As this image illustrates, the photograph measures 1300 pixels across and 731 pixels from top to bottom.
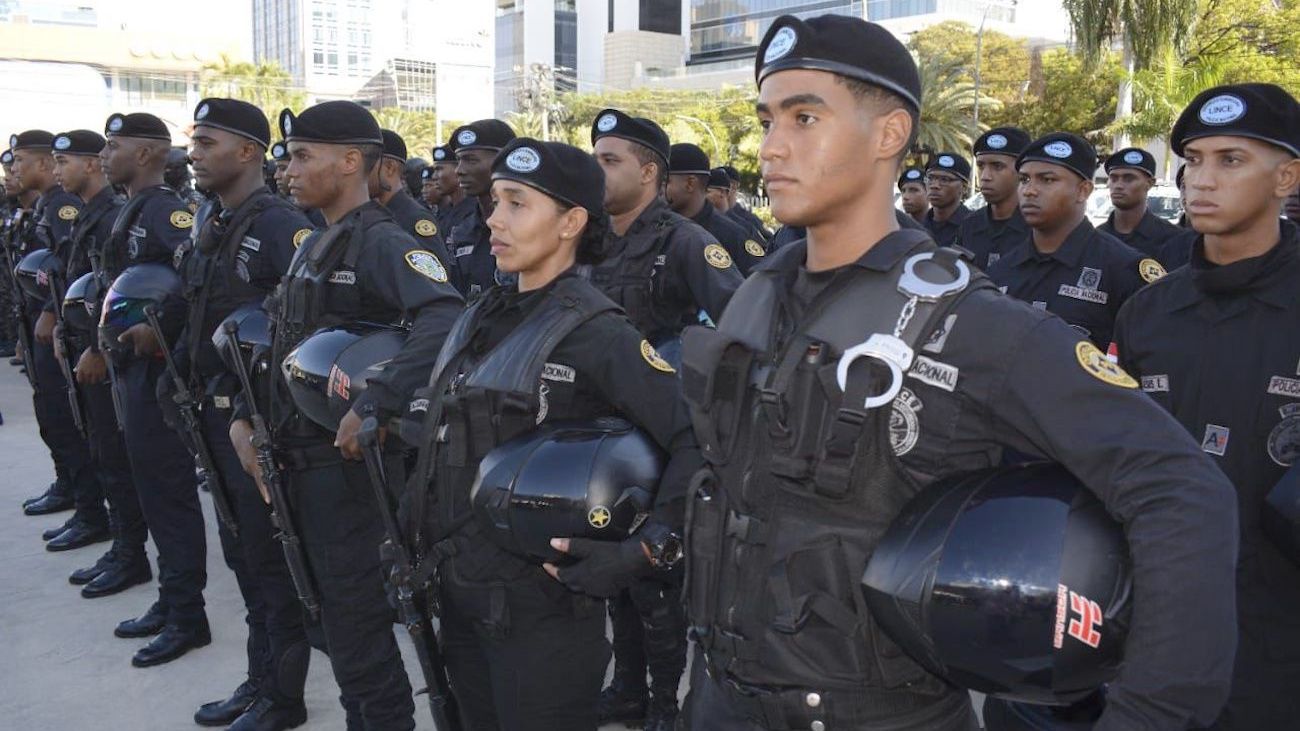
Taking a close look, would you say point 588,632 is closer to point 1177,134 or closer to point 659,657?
point 659,657

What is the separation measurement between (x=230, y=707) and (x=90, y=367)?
232 centimetres

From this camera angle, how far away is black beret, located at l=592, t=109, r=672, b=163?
5.02m

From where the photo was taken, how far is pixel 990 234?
24.1 ft

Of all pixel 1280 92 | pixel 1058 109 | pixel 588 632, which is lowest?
pixel 588 632

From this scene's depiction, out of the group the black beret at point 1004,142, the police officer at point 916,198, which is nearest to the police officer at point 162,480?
the black beret at point 1004,142

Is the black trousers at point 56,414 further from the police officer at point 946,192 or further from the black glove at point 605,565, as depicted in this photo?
the police officer at point 946,192

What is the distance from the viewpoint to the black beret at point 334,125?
12.9 ft

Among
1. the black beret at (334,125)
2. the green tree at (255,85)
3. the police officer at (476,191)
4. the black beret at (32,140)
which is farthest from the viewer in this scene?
the green tree at (255,85)

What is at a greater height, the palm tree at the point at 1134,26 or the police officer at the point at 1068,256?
the palm tree at the point at 1134,26

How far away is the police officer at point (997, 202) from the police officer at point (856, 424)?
528 centimetres

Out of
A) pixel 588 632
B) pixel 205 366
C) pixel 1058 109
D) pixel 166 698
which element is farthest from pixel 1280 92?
pixel 1058 109

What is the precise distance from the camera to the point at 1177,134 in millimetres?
2963

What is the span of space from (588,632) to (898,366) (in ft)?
4.66

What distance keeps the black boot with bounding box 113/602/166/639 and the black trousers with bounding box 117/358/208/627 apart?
244mm
